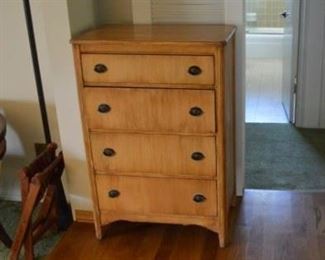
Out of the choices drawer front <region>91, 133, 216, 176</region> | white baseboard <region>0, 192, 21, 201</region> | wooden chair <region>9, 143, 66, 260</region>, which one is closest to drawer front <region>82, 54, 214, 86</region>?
drawer front <region>91, 133, 216, 176</region>

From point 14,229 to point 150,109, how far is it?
3.36 feet

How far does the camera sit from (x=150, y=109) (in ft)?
7.20

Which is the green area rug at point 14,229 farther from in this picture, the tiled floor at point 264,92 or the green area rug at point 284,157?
the tiled floor at point 264,92

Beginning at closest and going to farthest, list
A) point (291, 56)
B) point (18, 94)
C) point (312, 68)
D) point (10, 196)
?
point (18, 94), point (10, 196), point (312, 68), point (291, 56)

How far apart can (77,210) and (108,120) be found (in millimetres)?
636

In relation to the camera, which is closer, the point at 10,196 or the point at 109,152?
the point at 109,152

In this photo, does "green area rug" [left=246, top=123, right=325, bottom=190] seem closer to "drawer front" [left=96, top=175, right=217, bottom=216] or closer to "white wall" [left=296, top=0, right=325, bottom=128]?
"white wall" [left=296, top=0, right=325, bottom=128]

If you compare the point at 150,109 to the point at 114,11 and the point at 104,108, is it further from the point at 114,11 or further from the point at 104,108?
the point at 114,11

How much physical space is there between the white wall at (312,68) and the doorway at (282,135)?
6 cm

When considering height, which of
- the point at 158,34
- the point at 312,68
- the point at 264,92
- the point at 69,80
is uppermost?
the point at 158,34

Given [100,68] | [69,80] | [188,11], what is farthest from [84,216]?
[188,11]

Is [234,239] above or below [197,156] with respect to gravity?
below

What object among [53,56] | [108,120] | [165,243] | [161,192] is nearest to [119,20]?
[53,56]

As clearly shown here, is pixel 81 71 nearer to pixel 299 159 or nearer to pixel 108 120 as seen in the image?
pixel 108 120
